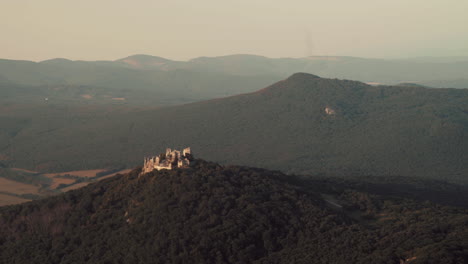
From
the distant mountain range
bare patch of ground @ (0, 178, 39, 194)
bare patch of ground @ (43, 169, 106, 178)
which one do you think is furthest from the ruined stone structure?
bare patch of ground @ (43, 169, 106, 178)

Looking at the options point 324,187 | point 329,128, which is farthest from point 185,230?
point 329,128

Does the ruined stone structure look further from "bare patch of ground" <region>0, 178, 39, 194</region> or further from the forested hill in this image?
"bare patch of ground" <region>0, 178, 39, 194</region>

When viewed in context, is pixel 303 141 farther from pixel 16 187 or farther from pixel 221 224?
pixel 221 224

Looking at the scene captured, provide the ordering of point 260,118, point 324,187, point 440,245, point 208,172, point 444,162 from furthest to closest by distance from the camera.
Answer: point 260,118 → point 444,162 → point 324,187 → point 208,172 → point 440,245

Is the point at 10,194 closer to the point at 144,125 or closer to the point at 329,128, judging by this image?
the point at 144,125

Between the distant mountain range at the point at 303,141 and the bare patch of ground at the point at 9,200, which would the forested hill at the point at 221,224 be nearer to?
the bare patch of ground at the point at 9,200

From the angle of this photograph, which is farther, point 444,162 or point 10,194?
point 444,162

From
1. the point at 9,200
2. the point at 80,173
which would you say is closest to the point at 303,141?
the point at 80,173

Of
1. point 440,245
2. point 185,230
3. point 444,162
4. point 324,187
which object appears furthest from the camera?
point 444,162
